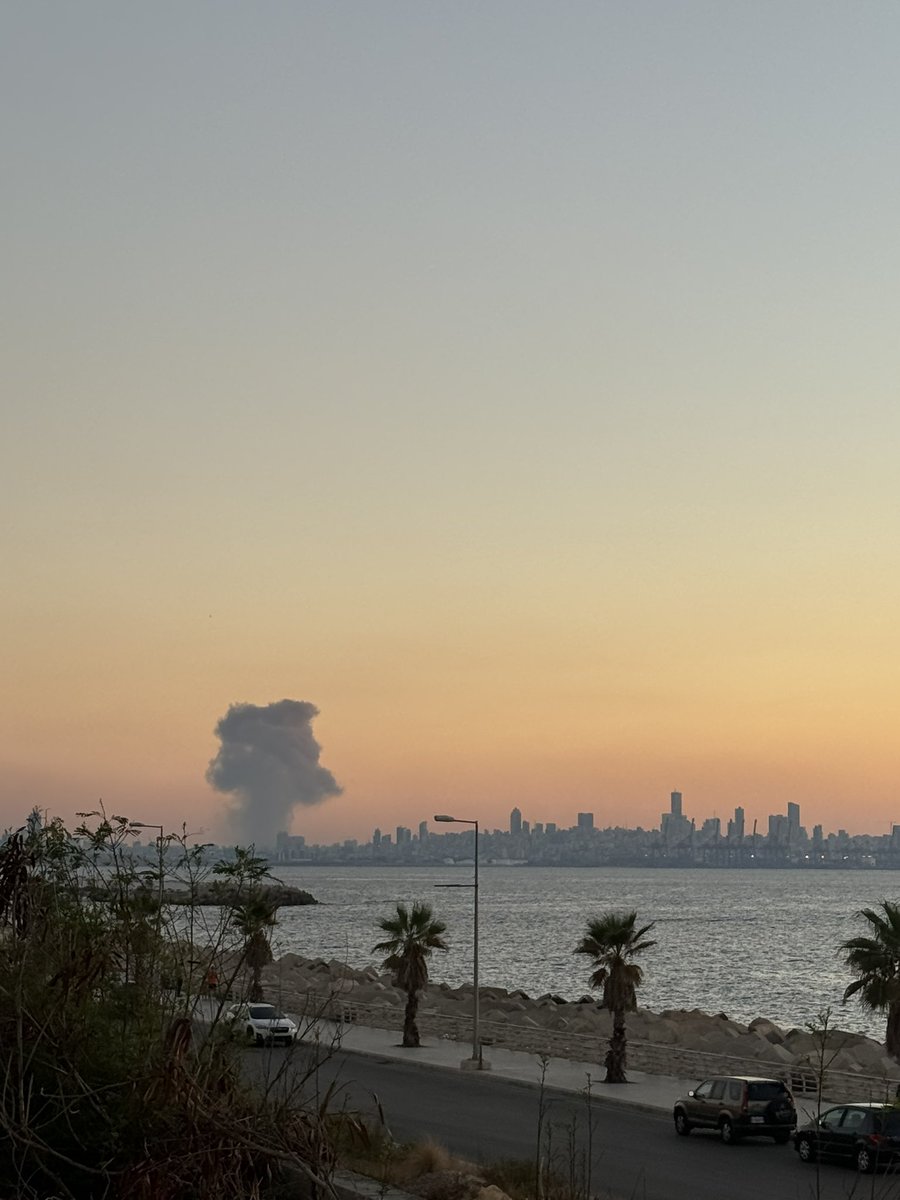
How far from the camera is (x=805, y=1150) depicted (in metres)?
31.1

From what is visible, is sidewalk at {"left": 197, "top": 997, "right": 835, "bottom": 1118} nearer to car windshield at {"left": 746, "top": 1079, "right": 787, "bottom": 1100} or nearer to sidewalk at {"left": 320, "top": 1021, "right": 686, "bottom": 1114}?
sidewalk at {"left": 320, "top": 1021, "right": 686, "bottom": 1114}

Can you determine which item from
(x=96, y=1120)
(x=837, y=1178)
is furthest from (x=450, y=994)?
(x=96, y=1120)

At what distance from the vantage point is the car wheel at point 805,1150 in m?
→ 30.9

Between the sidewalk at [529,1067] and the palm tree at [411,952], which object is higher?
the palm tree at [411,952]

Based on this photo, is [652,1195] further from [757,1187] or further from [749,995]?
[749,995]

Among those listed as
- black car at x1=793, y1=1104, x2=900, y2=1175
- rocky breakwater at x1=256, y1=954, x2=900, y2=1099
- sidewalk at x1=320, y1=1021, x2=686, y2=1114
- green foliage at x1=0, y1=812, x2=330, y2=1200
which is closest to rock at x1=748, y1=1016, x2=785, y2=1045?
rocky breakwater at x1=256, y1=954, x2=900, y2=1099

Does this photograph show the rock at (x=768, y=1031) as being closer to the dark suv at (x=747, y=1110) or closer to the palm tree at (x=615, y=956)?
the palm tree at (x=615, y=956)

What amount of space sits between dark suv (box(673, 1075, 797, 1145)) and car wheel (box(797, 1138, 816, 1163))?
210 cm

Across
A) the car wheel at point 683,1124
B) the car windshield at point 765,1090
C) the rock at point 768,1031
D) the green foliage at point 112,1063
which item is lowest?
the rock at point 768,1031

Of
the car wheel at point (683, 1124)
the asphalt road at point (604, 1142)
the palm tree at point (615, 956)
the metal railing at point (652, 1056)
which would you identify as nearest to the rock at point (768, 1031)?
the metal railing at point (652, 1056)

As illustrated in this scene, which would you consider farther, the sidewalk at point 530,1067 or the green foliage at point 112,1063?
the sidewalk at point 530,1067

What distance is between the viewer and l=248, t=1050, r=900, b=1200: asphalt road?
1061 inches

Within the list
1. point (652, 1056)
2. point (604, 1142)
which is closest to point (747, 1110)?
point (604, 1142)

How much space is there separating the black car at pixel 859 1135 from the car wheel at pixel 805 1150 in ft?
0.13
